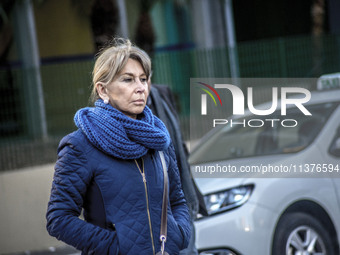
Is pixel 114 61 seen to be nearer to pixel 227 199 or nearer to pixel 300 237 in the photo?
pixel 227 199

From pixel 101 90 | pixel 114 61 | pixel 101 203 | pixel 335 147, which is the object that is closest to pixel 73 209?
pixel 101 203

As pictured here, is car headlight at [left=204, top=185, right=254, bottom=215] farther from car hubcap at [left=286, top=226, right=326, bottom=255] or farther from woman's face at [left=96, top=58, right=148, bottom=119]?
woman's face at [left=96, top=58, right=148, bottom=119]

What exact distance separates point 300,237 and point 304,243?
2.1 inches

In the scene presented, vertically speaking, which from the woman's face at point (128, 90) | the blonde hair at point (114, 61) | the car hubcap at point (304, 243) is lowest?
the car hubcap at point (304, 243)

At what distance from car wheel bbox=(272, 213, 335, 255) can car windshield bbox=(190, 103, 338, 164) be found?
0.70 meters

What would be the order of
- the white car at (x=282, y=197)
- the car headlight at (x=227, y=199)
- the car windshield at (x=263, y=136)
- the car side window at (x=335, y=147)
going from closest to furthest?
the white car at (x=282, y=197)
the car headlight at (x=227, y=199)
the car side window at (x=335, y=147)
the car windshield at (x=263, y=136)

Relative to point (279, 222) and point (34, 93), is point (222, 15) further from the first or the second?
point (279, 222)

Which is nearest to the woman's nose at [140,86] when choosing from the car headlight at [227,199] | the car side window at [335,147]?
the car headlight at [227,199]

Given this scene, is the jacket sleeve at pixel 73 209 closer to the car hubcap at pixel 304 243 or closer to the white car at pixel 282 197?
Result: the white car at pixel 282 197

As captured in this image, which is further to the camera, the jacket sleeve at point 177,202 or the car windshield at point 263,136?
the car windshield at point 263,136

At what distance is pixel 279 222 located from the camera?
4.54m

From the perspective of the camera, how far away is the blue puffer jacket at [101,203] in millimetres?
2416

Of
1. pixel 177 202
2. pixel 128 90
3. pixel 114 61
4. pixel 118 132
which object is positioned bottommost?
pixel 177 202

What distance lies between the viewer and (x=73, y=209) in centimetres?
244
